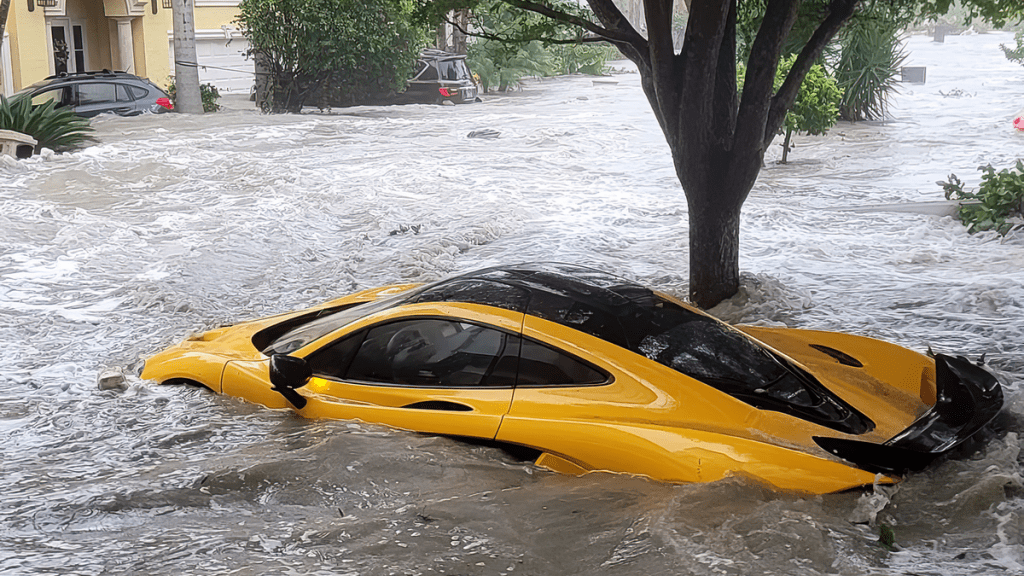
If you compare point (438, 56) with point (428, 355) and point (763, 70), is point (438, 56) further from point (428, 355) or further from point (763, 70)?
point (428, 355)


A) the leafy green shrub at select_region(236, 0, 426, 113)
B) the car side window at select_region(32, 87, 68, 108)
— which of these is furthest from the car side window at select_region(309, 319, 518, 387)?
the leafy green shrub at select_region(236, 0, 426, 113)

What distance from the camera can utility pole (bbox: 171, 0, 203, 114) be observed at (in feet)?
72.3

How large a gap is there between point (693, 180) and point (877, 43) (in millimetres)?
15027

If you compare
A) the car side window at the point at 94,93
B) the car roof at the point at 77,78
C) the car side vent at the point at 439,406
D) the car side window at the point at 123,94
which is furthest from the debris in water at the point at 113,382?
the car side window at the point at 123,94

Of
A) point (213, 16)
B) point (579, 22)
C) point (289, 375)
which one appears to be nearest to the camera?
point (289, 375)

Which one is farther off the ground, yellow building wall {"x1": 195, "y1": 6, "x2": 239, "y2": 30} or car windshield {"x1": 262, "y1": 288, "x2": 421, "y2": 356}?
yellow building wall {"x1": 195, "y1": 6, "x2": 239, "y2": 30}

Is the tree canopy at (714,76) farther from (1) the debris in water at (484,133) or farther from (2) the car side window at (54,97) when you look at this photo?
(2) the car side window at (54,97)

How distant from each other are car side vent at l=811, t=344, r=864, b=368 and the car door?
180cm

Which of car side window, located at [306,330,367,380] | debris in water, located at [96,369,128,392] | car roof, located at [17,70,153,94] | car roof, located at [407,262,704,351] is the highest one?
car roof, located at [17,70,153,94]

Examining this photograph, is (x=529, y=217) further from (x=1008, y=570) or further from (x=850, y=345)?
(x=1008, y=570)

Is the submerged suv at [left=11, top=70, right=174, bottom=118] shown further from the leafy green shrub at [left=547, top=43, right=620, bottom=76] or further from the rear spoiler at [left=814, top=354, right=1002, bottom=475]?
the leafy green shrub at [left=547, top=43, right=620, bottom=76]

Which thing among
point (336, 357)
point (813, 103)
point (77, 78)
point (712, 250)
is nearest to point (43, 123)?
point (77, 78)

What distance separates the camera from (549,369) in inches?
170

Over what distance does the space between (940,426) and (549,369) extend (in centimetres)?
168
